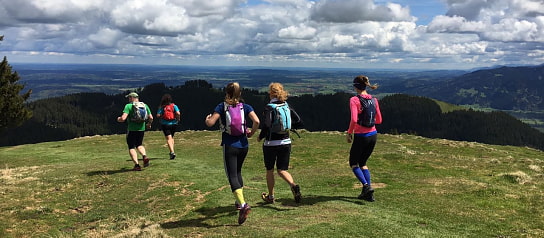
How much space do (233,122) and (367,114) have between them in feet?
14.5

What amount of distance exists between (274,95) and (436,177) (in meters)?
10.4

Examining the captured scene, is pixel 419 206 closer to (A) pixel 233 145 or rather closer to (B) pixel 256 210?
(B) pixel 256 210

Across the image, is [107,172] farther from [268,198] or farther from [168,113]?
[268,198]

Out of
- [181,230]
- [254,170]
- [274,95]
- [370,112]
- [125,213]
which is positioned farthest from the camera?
[254,170]

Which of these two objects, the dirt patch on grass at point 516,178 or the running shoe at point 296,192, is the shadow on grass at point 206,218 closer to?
the running shoe at point 296,192

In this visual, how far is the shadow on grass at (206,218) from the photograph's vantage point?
963 centimetres

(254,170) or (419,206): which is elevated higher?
(419,206)

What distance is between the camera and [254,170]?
19.8 metres

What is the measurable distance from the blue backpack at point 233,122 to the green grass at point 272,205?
253 cm

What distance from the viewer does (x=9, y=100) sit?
3528 centimetres

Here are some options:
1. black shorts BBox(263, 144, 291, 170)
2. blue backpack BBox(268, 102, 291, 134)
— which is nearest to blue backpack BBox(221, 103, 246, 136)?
blue backpack BBox(268, 102, 291, 134)

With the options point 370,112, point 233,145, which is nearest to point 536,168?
point 370,112

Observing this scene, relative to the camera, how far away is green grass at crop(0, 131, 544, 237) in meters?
8.98

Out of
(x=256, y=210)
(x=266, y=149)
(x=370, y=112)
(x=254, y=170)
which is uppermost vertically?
(x=370, y=112)
